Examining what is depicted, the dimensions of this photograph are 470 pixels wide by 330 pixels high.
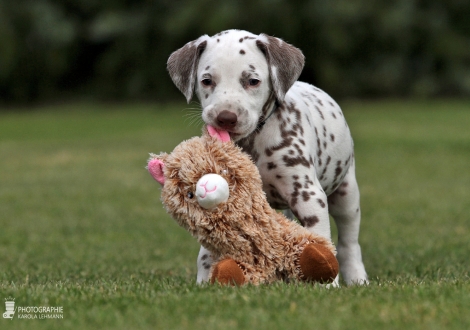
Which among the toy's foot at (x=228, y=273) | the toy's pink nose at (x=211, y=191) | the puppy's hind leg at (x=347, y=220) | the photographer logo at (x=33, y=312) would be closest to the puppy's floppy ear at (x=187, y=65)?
the toy's pink nose at (x=211, y=191)

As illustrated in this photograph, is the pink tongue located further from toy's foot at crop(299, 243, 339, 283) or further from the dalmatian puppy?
toy's foot at crop(299, 243, 339, 283)

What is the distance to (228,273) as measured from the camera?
4.62 meters

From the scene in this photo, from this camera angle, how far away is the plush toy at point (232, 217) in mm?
4629

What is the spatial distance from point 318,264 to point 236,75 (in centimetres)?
121

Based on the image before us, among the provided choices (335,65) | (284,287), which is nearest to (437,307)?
(284,287)

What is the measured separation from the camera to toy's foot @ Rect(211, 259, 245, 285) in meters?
4.61

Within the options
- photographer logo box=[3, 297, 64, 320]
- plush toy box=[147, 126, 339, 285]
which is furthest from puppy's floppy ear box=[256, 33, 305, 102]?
photographer logo box=[3, 297, 64, 320]

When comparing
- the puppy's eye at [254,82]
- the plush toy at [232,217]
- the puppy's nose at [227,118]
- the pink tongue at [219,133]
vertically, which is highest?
the puppy's eye at [254,82]

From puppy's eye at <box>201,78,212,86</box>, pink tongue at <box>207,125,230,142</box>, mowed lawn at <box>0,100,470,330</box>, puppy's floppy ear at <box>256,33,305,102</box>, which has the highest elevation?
puppy's floppy ear at <box>256,33,305,102</box>

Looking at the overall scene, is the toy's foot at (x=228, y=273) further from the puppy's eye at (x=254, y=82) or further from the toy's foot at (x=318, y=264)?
the puppy's eye at (x=254, y=82)

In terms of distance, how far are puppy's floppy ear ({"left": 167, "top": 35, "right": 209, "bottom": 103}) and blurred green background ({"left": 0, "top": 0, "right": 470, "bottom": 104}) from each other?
2528 centimetres

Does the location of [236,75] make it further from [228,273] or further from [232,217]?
[228,273]

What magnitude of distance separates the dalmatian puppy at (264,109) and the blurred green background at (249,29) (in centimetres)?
2537

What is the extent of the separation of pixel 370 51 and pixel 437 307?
98.7 ft
